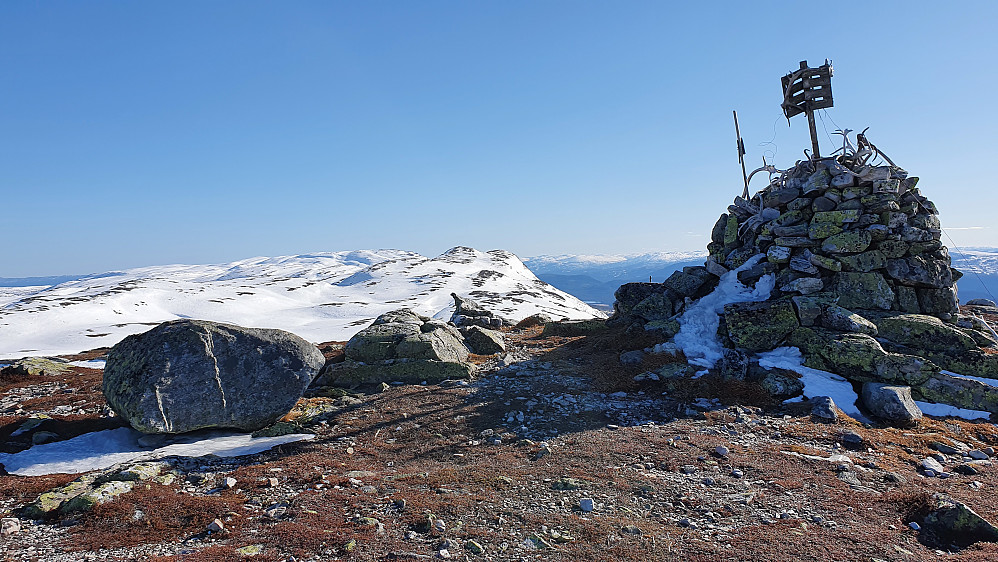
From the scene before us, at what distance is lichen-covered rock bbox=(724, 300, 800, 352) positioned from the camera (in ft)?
63.8

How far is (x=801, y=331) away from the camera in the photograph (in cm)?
1897

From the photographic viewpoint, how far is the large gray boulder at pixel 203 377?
1314 centimetres

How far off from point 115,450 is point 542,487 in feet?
38.4

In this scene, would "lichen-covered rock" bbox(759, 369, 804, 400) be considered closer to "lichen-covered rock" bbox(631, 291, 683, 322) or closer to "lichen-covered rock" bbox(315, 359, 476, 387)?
"lichen-covered rock" bbox(631, 291, 683, 322)

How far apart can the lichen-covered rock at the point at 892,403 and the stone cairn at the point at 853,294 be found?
0.04m

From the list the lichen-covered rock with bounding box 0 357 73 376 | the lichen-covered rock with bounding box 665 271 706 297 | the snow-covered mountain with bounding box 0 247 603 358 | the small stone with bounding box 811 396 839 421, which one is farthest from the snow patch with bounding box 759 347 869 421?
the snow-covered mountain with bounding box 0 247 603 358

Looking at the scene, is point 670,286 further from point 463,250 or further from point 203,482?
point 463,250

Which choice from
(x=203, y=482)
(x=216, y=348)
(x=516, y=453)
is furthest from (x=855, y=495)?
(x=216, y=348)

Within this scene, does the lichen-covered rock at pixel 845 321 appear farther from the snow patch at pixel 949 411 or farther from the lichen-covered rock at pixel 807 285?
the snow patch at pixel 949 411

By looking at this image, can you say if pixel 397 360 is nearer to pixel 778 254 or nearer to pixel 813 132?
pixel 778 254

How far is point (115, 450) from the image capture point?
12.5 meters

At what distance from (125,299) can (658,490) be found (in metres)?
90.9

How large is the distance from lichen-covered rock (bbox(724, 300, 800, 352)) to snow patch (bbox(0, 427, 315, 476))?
57.2ft

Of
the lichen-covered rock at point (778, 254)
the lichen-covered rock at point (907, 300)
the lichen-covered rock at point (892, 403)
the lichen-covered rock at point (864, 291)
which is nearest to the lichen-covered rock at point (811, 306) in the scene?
the lichen-covered rock at point (864, 291)
